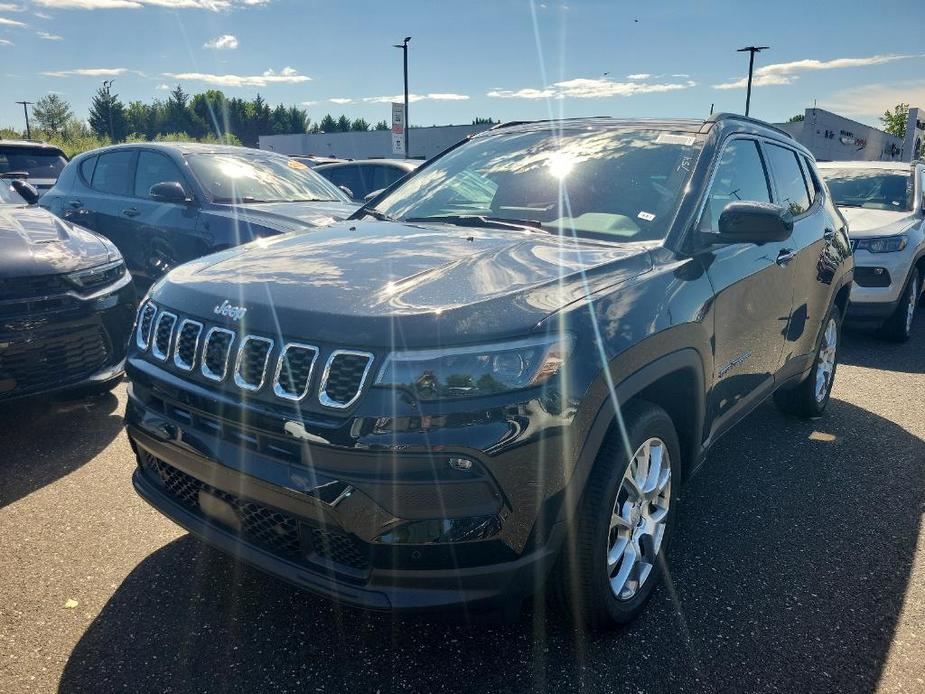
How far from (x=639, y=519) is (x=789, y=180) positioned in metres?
2.50

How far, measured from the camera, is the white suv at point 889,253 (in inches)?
273

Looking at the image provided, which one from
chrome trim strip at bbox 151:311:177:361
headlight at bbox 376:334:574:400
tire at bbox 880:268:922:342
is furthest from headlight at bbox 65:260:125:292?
tire at bbox 880:268:922:342

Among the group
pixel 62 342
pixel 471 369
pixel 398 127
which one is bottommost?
pixel 62 342

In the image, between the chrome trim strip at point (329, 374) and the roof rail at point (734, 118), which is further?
the roof rail at point (734, 118)

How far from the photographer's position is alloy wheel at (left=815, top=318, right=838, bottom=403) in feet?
15.1

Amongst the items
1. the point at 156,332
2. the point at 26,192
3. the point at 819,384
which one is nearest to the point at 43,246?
the point at 26,192

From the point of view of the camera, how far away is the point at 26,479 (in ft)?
11.8

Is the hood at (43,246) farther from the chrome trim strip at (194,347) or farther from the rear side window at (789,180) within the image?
the rear side window at (789,180)

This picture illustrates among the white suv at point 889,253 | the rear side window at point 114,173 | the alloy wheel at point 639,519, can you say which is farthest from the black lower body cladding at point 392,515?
the white suv at point 889,253

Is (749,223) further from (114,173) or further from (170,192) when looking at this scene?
(114,173)

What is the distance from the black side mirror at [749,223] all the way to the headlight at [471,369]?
4.03 feet

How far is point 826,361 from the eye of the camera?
475 cm

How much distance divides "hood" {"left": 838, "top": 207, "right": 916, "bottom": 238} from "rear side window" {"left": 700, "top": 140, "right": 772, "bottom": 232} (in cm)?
404

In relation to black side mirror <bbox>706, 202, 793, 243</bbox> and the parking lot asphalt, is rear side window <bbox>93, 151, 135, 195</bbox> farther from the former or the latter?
black side mirror <bbox>706, 202, 793, 243</bbox>
